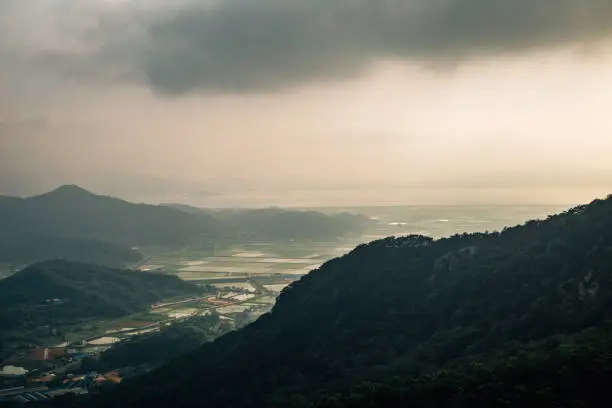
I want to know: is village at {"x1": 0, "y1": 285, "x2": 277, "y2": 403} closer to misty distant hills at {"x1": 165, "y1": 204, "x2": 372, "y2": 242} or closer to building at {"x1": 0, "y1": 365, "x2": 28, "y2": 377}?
building at {"x1": 0, "y1": 365, "x2": 28, "y2": 377}

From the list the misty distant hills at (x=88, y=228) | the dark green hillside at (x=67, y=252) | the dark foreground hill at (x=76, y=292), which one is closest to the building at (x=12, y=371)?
the dark foreground hill at (x=76, y=292)

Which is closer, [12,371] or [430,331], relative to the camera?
[430,331]

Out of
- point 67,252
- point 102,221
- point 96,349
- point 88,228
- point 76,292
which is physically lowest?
point 96,349

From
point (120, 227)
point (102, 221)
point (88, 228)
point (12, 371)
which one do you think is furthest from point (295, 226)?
point (12, 371)

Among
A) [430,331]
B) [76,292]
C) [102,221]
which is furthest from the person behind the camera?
[102,221]

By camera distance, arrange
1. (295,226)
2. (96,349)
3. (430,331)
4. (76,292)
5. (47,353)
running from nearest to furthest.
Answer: (430,331)
(47,353)
(96,349)
(76,292)
(295,226)

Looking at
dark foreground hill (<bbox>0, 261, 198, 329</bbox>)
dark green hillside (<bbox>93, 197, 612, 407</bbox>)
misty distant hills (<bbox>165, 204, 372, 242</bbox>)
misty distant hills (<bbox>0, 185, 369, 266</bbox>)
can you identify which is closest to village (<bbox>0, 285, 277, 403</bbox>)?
dark foreground hill (<bbox>0, 261, 198, 329</bbox>)

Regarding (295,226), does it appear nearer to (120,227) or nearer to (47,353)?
(120,227)
